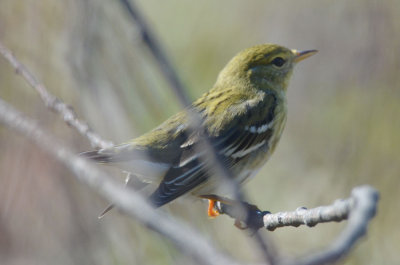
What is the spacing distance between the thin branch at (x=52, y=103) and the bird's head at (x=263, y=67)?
1.86 metres

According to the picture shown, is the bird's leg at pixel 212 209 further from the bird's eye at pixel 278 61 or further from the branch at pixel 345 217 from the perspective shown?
the branch at pixel 345 217

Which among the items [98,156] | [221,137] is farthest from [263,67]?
[98,156]

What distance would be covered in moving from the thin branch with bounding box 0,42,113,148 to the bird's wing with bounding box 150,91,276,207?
0.55 metres

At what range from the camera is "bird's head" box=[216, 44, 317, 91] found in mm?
5020

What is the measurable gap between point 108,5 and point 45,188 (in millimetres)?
1659

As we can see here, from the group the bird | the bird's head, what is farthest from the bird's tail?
the bird's head

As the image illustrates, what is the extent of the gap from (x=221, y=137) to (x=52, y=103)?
1314 millimetres

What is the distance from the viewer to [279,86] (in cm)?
507

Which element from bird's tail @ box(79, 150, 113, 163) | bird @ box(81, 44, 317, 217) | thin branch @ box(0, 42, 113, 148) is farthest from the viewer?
bird @ box(81, 44, 317, 217)

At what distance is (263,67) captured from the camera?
5.07 meters

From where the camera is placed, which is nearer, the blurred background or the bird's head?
the blurred background

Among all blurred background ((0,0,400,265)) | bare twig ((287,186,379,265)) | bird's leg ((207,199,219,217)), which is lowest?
bare twig ((287,186,379,265))

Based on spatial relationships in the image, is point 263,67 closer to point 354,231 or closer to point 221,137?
point 221,137

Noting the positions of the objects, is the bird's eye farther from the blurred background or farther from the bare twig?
the bare twig
